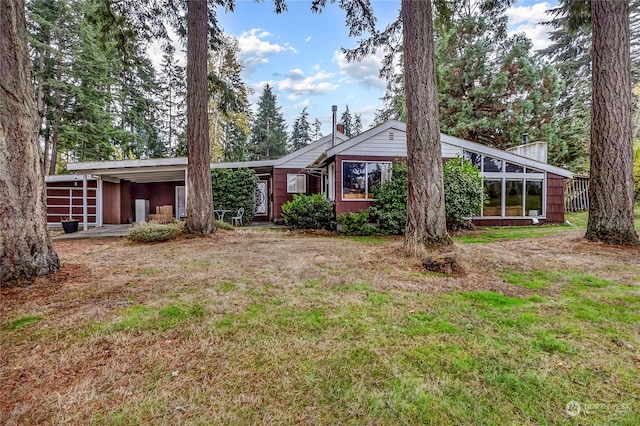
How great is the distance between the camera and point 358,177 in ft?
36.4

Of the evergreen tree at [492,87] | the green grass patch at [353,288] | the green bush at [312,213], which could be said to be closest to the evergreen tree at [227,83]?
the green bush at [312,213]

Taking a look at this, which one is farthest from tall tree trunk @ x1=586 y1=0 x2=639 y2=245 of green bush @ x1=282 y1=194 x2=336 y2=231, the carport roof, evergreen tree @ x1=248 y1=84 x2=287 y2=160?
evergreen tree @ x1=248 y1=84 x2=287 y2=160

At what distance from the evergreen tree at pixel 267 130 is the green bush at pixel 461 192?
2455 centimetres

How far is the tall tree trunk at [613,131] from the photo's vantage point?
665 centimetres

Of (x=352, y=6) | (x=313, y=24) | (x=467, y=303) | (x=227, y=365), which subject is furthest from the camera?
(x=313, y=24)

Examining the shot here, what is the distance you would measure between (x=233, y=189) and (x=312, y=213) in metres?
4.69

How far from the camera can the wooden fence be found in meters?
16.5

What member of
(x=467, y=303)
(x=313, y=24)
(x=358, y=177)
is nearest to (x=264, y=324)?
(x=467, y=303)

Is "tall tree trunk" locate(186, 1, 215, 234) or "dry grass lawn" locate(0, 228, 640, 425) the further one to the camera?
"tall tree trunk" locate(186, 1, 215, 234)

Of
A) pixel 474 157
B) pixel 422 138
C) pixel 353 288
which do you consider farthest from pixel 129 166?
pixel 474 157

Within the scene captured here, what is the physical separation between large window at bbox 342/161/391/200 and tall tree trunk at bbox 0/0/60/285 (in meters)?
8.20

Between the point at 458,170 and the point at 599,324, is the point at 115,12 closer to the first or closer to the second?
the point at 458,170

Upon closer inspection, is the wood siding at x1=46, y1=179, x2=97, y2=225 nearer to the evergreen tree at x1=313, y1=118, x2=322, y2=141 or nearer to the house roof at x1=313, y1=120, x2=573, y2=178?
the house roof at x1=313, y1=120, x2=573, y2=178

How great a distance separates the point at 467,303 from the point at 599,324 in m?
1.10
